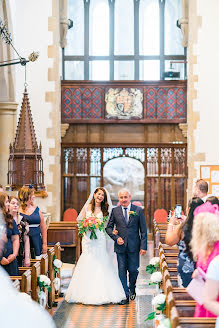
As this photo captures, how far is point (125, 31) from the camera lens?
16688 millimetres

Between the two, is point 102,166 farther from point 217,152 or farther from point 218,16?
point 218,16

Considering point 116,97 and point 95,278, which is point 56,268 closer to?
point 95,278

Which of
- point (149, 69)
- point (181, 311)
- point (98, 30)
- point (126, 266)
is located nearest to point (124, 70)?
point (149, 69)

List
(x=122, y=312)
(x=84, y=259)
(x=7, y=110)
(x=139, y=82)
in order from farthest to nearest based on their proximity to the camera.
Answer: (x=139, y=82) → (x=7, y=110) → (x=84, y=259) → (x=122, y=312)

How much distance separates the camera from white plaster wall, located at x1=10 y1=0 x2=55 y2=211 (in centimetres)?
1491

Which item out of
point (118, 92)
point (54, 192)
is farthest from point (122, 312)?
point (118, 92)

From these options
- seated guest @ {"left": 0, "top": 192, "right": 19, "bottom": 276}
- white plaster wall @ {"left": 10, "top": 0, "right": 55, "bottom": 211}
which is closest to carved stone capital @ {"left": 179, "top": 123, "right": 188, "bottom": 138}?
white plaster wall @ {"left": 10, "top": 0, "right": 55, "bottom": 211}

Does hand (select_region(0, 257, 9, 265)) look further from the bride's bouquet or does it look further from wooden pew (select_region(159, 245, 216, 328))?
the bride's bouquet

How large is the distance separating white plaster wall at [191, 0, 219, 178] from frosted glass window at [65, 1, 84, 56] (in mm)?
3331

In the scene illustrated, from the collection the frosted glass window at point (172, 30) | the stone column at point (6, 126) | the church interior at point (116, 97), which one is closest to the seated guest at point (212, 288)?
the church interior at point (116, 97)

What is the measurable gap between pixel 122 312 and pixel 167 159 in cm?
809

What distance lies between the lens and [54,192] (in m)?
15.0

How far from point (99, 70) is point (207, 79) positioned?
3.15 m

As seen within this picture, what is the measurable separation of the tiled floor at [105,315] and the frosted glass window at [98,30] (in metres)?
9.40
